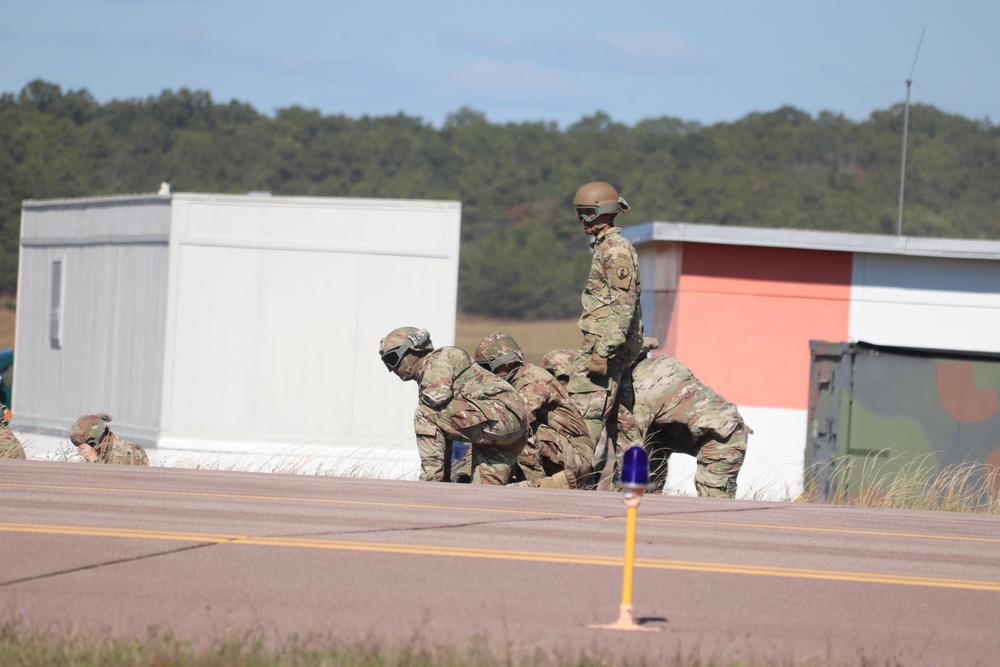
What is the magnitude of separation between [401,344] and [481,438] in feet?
2.95

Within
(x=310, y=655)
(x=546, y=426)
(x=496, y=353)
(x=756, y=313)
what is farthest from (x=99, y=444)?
(x=756, y=313)

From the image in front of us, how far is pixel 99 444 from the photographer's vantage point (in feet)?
38.5

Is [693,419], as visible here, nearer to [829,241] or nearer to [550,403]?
[550,403]

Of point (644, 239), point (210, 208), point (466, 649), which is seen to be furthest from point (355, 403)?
point (466, 649)

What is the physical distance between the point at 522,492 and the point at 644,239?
27.8 ft

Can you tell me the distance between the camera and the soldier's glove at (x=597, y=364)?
9.27 m

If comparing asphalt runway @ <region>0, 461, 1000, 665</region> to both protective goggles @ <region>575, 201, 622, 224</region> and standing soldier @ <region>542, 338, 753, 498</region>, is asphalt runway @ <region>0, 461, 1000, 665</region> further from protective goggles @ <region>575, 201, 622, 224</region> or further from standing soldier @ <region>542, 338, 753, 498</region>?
protective goggles @ <region>575, 201, 622, 224</region>

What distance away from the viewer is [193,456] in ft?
51.6

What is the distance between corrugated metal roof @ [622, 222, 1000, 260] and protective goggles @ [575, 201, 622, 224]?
20.5 feet

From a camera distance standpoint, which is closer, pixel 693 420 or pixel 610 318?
pixel 610 318

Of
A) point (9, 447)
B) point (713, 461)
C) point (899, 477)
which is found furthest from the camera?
point (899, 477)

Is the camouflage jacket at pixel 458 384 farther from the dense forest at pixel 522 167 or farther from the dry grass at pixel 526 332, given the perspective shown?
the dense forest at pixel 522 167

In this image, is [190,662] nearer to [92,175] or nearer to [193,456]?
[193,456]

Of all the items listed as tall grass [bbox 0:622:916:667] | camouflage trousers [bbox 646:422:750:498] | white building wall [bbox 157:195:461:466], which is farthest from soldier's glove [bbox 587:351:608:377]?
white building wall [bbox 157:195:461:466]
